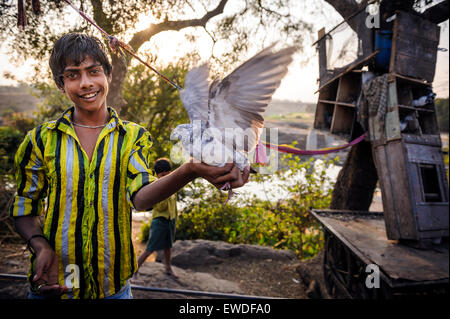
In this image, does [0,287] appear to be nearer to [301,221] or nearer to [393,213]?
[393,213]

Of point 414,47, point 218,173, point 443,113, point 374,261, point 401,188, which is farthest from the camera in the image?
point 443,113

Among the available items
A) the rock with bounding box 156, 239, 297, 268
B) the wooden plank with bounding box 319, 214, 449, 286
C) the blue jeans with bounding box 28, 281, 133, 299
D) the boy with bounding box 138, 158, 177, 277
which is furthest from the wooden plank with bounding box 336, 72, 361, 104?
the blue jeans with bounding box 28, 281, 133, 299

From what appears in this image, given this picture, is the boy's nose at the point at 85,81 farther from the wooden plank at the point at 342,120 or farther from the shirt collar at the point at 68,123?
the wooden plank at the point at 342,120

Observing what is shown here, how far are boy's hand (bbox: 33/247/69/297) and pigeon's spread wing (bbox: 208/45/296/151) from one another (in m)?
0.99

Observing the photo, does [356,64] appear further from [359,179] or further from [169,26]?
[169,26]

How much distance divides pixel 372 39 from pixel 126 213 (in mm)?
4092

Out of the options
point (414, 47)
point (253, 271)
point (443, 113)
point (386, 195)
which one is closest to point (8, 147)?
point (253, 271)

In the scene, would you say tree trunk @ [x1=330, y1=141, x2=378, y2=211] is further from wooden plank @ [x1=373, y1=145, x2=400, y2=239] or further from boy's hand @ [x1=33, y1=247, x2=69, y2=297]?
boy's hand @ [x1=33, y1=247, x2=69, y2=297]

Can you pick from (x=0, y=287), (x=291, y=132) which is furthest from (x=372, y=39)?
(x=291, y=132)

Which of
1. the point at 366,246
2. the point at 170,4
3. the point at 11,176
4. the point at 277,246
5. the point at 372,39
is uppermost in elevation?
the point at 372,39

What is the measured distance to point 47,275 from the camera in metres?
1.07

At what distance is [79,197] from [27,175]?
26cm

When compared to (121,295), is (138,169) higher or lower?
higher

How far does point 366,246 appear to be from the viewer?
2.72 metres
